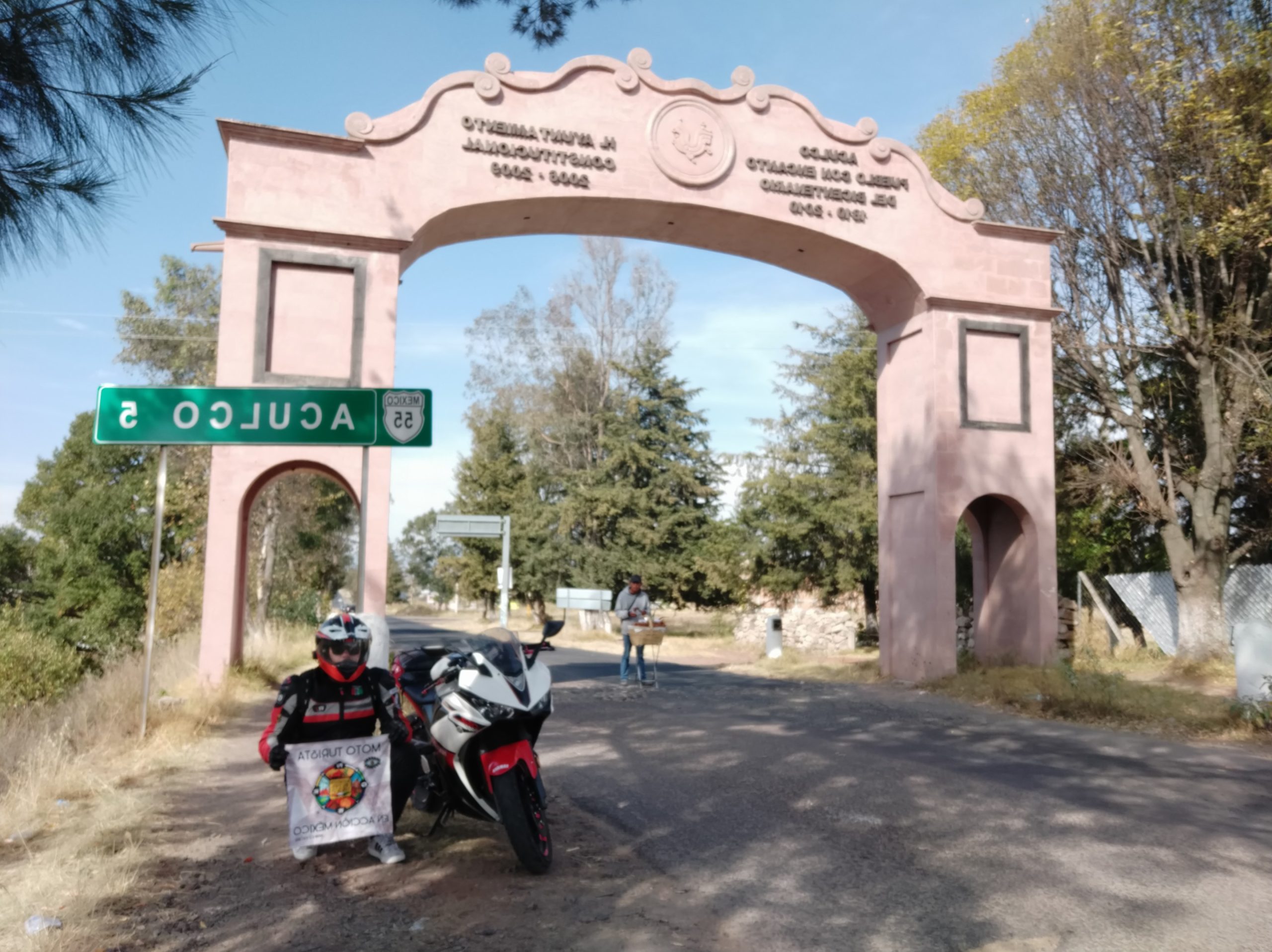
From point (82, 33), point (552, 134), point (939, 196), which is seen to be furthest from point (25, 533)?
point (82, 33)

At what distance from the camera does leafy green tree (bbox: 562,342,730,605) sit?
4025 centimetres

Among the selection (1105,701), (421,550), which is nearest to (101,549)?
(1105,701)

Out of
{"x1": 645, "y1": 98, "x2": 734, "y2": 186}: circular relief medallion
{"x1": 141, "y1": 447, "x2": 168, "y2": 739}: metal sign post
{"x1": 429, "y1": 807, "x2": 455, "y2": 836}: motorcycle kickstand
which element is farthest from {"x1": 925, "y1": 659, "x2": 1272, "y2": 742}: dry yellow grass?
{"x1": 141, "y1": 447, "x2": 168, "y2": 739}: metal sign post

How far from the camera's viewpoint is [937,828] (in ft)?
21.6

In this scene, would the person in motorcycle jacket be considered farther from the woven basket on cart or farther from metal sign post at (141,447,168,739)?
the woven basket on cart

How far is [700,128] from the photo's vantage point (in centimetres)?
1759

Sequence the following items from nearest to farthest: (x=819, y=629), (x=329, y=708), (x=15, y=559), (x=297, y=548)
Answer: (x=329, y=708)
(x=819, y=629)
(x=297, y=548)
(x=15, y=559)

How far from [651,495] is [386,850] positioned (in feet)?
115

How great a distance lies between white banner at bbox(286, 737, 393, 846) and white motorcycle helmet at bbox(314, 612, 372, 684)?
39cm

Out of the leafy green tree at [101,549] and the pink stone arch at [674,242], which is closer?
the pink stone arch at [674,242]

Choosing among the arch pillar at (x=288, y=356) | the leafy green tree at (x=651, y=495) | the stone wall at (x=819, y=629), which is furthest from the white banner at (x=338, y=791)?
the leafy green tree at (x=651, y=495)

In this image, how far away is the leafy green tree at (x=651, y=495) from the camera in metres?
40.2

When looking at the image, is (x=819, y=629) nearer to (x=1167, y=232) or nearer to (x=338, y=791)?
(x=1167, y=232)

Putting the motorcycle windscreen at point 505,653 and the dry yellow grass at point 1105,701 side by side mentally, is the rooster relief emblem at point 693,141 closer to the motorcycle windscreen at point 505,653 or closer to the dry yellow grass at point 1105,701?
the dry yellow grass at point 1105,701
